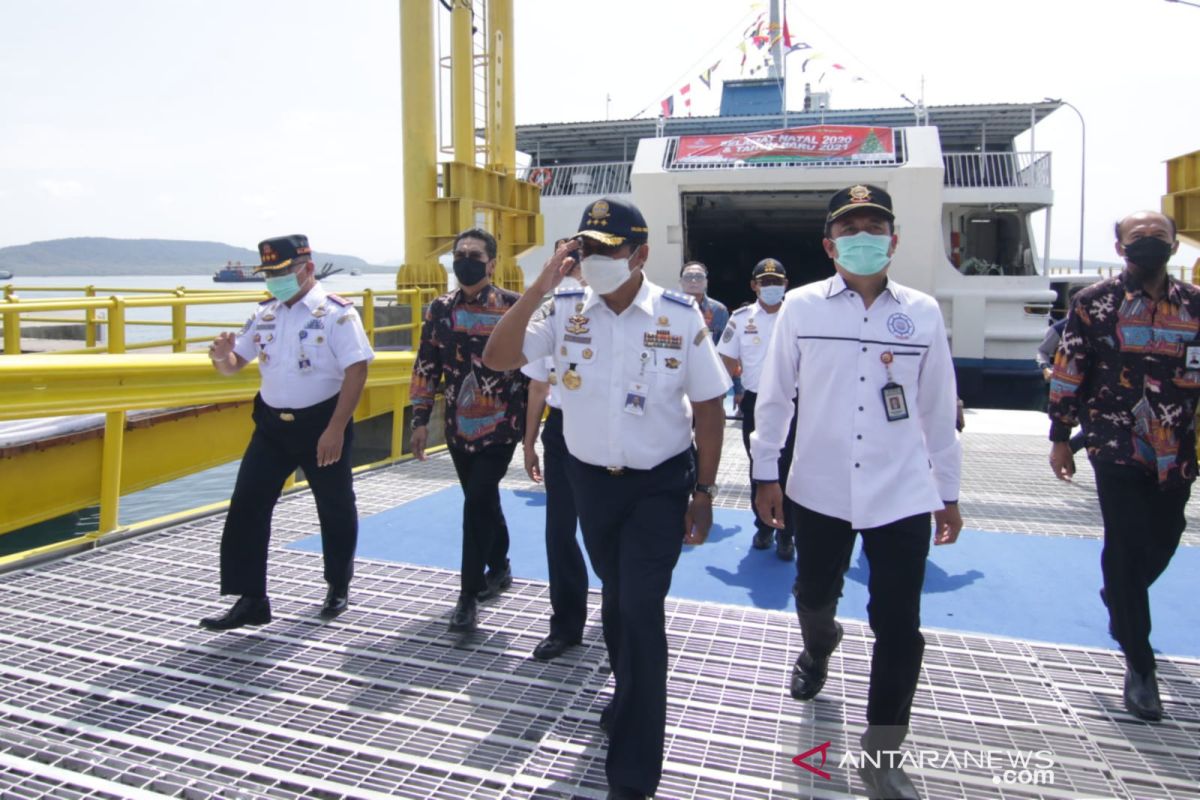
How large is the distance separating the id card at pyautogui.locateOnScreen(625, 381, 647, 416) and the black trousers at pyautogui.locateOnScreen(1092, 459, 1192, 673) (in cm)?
179

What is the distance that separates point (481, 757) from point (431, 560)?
214 cm

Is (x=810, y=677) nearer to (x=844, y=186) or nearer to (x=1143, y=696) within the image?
(x=1143, y=696)

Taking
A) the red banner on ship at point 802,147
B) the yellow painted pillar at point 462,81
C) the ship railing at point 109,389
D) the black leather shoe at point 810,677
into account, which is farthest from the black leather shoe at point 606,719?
the red banner on ship at point 802,147

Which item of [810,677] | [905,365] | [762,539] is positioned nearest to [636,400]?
[905,365]

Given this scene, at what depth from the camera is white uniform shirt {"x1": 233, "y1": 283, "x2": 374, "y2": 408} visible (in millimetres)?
3766

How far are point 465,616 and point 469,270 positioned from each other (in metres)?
1.53

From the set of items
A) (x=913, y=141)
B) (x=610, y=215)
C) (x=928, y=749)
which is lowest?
(x=928, y=749)

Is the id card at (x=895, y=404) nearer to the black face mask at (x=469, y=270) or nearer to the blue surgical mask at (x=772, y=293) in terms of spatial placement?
the black face mask at (x=469, y=270)

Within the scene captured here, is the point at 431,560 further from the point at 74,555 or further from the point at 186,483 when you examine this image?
the point at 186,483

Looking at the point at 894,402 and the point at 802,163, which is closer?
the point at 894,402

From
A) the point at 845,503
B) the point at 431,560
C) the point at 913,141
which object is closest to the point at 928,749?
the point at 845,503

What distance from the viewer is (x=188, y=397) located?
482 cm

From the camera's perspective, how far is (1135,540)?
313cm

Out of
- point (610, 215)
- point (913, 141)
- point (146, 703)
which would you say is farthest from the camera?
point (913, 141)
